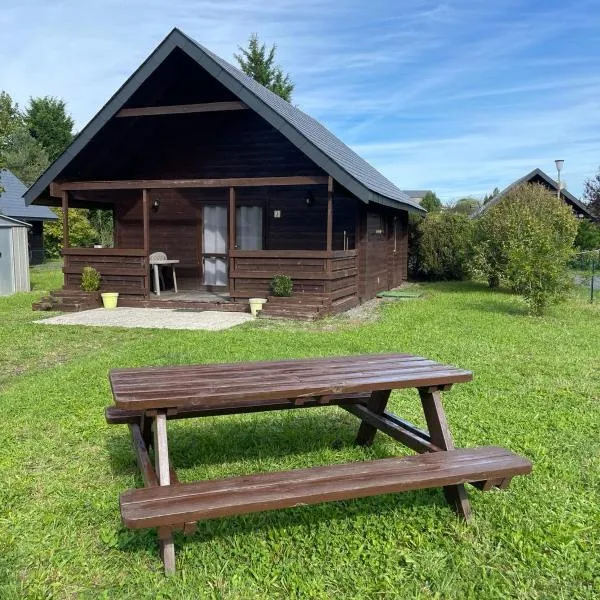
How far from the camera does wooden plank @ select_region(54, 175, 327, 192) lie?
10.3m

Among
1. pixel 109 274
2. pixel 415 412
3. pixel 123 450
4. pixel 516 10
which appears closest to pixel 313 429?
pixel 415 412

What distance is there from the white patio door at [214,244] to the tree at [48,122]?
34.5m

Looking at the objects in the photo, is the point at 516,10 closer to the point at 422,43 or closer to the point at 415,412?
the point at 422,43

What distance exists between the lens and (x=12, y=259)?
15.2m

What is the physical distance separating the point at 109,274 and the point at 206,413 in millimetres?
8857

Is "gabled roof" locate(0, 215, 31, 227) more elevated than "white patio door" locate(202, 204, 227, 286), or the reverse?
"gabled roof" locate(0, 215, 31, 227)

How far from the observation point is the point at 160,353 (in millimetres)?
6711

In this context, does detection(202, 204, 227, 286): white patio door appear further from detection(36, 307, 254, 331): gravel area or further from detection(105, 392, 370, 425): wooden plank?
detection(105, 392, 370, 425): wooden plank

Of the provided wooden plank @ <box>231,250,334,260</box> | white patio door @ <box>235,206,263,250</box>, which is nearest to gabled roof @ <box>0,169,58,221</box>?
white patio door @ <box>235,206,263,250</box>

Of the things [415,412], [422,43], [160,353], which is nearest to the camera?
[415,412]

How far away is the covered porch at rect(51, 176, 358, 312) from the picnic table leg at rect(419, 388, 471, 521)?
698cm

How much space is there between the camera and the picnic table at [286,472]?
236 centimetres

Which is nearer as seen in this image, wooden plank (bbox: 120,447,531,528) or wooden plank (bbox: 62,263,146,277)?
wooden plank (bbox: 120,447,531,528)

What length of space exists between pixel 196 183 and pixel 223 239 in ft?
8.11
